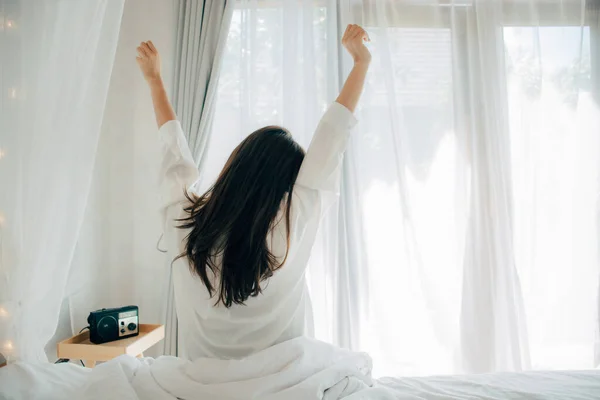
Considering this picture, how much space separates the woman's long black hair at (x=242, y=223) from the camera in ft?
3.31

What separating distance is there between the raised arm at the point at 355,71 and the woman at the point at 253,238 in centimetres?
2

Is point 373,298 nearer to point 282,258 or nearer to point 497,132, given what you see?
point 497,132

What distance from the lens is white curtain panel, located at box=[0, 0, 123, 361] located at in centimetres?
110

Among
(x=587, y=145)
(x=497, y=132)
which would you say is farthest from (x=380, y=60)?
(x=587, y=145)

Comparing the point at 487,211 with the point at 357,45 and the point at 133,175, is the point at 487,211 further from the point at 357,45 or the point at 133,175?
the point at 133,175

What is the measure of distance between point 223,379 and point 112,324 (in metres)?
1.07

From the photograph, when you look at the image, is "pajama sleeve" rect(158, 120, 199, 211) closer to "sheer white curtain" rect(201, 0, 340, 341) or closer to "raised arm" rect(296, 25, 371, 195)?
"raised arm" rect(296, 25, 371, 195)

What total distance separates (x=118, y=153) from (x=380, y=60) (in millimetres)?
1517

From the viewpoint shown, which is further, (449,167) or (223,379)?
(449,167)

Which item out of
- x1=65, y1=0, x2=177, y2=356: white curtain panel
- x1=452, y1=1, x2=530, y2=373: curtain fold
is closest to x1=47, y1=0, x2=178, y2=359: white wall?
x1=65, y1=0, x2=177, y2=356: white curtain panel

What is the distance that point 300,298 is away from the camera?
1.11m

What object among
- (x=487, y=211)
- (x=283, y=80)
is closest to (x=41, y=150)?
(x=283, y=80)

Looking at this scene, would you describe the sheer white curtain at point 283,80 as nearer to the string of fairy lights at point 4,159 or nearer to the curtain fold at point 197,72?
the curtain fold at point 197,72

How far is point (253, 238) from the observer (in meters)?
1.00
